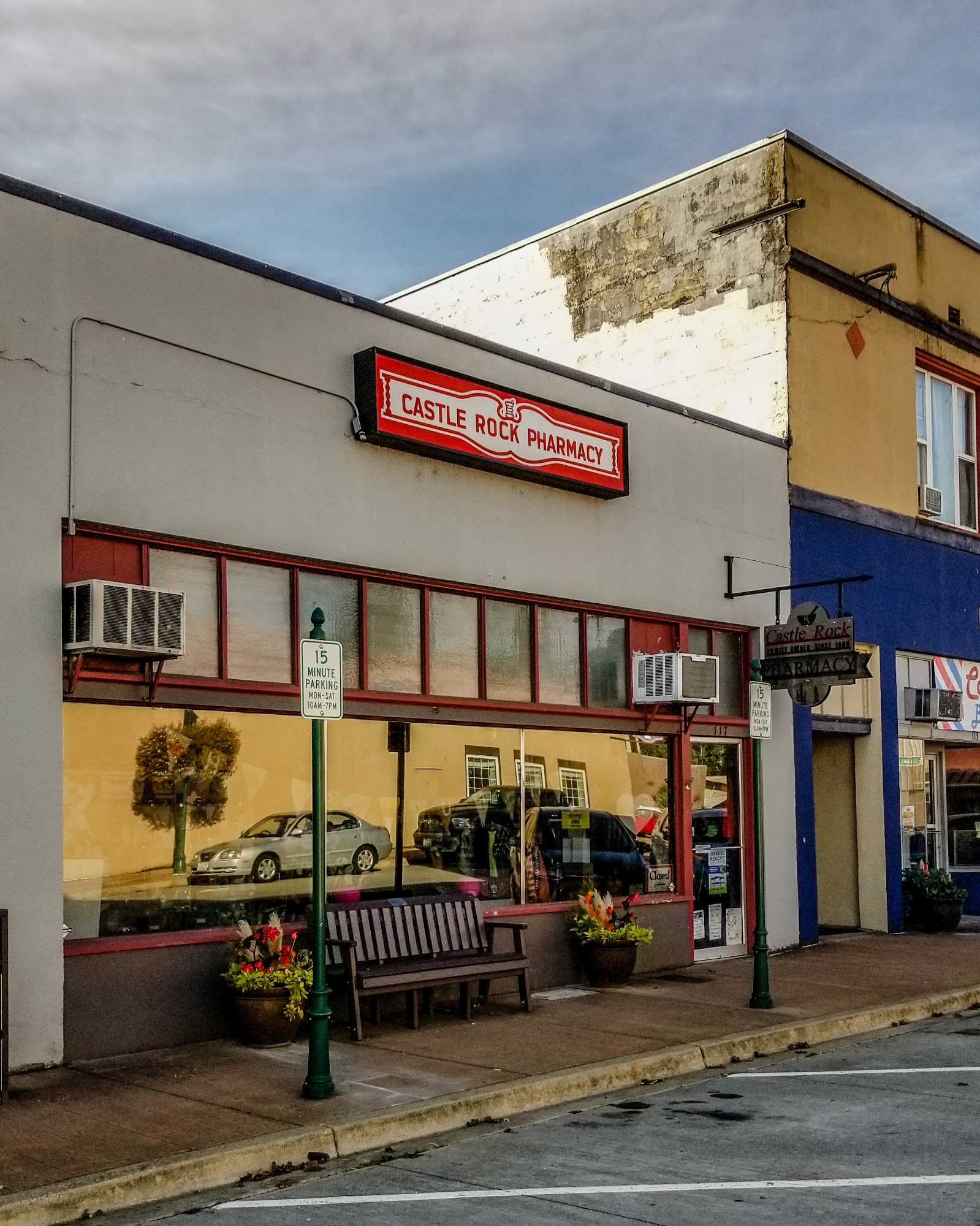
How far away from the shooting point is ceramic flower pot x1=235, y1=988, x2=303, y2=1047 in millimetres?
9531

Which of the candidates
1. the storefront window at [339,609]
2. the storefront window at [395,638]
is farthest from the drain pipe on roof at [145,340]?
the storefront window at [395,638]

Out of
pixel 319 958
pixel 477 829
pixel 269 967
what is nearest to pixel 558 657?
pixel 477 829

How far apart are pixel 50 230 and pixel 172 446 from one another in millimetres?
1675

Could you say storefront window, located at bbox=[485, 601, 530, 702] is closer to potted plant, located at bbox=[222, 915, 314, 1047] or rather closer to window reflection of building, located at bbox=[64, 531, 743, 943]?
window reflection of building, located at bbox=[64, 531, 743, 943]

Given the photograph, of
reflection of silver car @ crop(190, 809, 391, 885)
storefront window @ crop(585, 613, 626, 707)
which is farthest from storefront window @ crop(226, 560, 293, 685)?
storefront window @ crop(585, 613, 626, 707)

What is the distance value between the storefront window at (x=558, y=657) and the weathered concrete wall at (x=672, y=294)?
14.8 feet

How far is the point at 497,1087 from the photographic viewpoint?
8.34 m

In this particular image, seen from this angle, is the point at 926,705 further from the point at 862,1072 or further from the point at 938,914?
the point at 862,1072

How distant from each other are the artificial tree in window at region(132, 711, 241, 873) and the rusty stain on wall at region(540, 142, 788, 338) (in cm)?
936

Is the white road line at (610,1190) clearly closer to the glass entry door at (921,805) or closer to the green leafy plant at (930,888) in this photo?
the green leafy plant at (930,888)

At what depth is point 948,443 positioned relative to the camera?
1936cm

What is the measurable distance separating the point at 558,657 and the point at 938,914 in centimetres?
728

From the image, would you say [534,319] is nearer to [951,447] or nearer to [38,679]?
[951,447]

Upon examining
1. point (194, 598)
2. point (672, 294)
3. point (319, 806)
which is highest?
point (672, 294)
